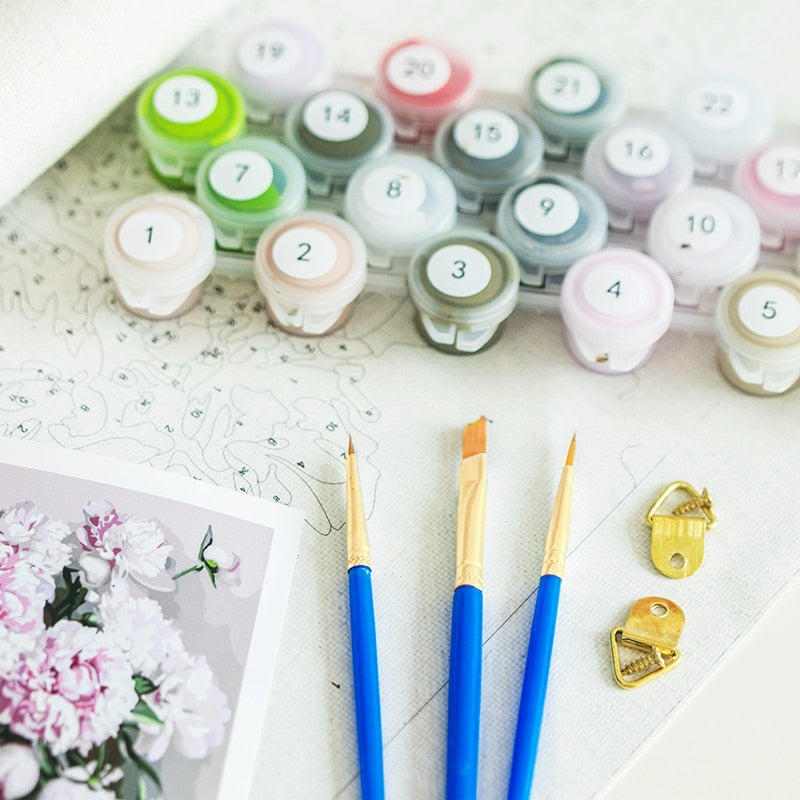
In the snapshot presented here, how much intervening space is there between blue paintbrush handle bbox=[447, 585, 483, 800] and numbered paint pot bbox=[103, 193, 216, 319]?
0.23 meters

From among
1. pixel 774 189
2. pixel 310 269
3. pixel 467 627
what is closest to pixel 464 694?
pixel 467 627

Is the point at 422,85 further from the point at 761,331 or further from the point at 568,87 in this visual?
the point at 761,331

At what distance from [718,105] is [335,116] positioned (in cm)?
23

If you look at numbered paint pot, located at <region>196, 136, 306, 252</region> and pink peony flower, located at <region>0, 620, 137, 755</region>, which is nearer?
pink peony flower, located at <region>0, 620, 137, 755</region>

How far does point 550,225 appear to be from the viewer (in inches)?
22.7

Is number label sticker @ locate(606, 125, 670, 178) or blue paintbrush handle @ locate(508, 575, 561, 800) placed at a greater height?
number label sticker @ locate(606, 125, 670, 178)

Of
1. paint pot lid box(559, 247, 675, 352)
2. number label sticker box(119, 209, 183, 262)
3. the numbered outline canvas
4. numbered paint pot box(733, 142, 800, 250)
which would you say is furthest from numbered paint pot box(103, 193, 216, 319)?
numbered paint pot box(733, 142, 800, 250)

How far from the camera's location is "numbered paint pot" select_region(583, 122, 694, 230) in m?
0.60

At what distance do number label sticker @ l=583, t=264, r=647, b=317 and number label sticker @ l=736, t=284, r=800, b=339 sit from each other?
6 centimetres

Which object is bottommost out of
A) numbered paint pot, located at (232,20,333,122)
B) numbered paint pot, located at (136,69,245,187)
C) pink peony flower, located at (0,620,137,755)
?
pink peony flower, located at (0,620,137,755)

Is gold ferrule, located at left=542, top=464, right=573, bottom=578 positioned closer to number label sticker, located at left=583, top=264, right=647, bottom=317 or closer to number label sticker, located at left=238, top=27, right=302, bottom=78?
number label sticker, located at left=583, top=264, right=647, bottom=317

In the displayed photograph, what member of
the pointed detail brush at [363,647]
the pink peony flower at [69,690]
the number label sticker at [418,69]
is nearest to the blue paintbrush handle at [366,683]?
the pointed detail brush at [363,647]

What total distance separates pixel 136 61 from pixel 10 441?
246 mm

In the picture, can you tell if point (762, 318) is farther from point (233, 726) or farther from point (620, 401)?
point (233, 726)
